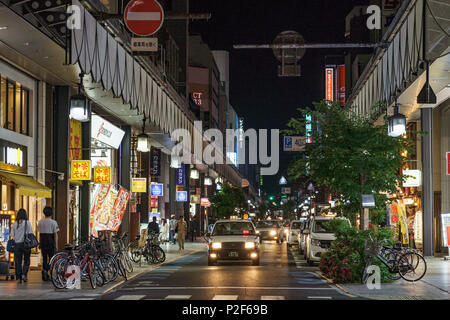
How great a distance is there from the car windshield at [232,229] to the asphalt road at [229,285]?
99.4 inches

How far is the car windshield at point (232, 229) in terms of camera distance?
2759 centimetres

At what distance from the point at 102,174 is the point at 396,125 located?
1453 cm

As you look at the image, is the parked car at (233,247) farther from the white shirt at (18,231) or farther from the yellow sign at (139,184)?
the yellow sign at (139,184)

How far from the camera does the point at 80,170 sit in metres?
26.6

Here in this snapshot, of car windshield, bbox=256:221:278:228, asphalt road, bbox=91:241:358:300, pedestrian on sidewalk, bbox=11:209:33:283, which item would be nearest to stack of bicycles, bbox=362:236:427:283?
asphalt road, bbox=91:241:358:300

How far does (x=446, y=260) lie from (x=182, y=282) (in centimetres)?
1365

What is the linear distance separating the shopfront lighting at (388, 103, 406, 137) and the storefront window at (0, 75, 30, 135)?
11.4m

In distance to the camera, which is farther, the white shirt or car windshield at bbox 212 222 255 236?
car windshield at bbox 212 222 255 236

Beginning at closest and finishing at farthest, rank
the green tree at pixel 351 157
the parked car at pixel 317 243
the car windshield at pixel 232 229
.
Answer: the green tree at pixel 351 157
the parked car at pixel 317 243
the car windshield at pixel 232 229

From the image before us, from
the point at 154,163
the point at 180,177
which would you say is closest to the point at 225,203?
the point at 180,177

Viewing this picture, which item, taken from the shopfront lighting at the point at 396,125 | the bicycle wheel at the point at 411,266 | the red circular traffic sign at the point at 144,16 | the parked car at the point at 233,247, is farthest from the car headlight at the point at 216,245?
the bicycle wheel at the point at 411,266

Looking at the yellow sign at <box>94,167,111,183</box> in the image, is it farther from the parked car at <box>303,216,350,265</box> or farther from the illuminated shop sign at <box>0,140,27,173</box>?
the parked car at <box>303,216,350,265</box>

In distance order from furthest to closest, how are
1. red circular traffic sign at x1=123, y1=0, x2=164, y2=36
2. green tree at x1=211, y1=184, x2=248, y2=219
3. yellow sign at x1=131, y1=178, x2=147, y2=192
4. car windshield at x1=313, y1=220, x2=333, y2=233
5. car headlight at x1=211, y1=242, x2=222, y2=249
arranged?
green tree at x1=211, y1=184, x2=248, y2=219
yellow sign at x1=131, y1=178, x2=147, y2=192
car windshield at x1=313, y1=220, x2=333, y2=233
car headlight at x1=211, y1=242, x2=222, y2=249
red circular traffic sign at x1=123, y1=0, x2=164, y2=36

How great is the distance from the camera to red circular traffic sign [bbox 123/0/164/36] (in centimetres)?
2100
